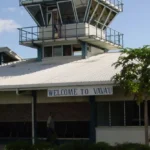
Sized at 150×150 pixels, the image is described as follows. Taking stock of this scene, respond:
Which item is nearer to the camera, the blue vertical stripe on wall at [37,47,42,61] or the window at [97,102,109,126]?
the window at [97,102,109,126]

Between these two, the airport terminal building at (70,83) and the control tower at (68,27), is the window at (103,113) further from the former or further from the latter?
the control tower at (68,27)

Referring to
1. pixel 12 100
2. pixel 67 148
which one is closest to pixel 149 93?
pixel 67 148

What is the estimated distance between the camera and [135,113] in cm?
2295

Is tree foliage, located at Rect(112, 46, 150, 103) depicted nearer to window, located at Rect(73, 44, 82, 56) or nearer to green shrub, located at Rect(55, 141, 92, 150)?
green shrub, located at Rect(55, 141, 92, 150)

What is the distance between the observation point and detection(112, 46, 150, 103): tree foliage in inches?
693

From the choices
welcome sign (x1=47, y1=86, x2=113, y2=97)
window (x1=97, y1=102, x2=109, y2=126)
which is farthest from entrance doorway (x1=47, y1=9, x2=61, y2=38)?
welcome sign (x1=47, y1=86, x2=113, y2=97)

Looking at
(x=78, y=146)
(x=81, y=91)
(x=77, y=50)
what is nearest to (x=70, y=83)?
(x=81, y=91)

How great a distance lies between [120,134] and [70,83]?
11.6ft

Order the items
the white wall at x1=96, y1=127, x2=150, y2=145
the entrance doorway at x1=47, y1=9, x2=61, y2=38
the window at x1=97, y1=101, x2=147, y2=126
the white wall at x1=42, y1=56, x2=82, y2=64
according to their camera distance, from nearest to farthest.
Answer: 1. the white wall at x1=96, y1=127, x2=150, y2=145
2. the window at x1=97, y1=101, x2=147, y2=126
3. the white wall at x1=42, y1=56, x2=82, y2=64
4. the entrance doorway at x1=47, y1=9, x2=61, y2=38

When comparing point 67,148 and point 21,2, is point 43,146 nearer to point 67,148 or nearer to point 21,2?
point 67,148

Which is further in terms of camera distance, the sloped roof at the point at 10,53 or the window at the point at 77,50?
the sloped roof at the point at 10,53

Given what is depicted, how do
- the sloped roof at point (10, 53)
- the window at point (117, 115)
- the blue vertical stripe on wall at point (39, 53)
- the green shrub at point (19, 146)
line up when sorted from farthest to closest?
1. the sloped roof at point (10, 53)
2. the blue vertical stripe on wall at point (39, 53)
3. the window at point (117, 115)
4. the green shrub at point (19, 146)

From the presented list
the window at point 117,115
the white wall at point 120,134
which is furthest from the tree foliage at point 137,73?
the window at point 117,115

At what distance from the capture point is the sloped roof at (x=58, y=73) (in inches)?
856
